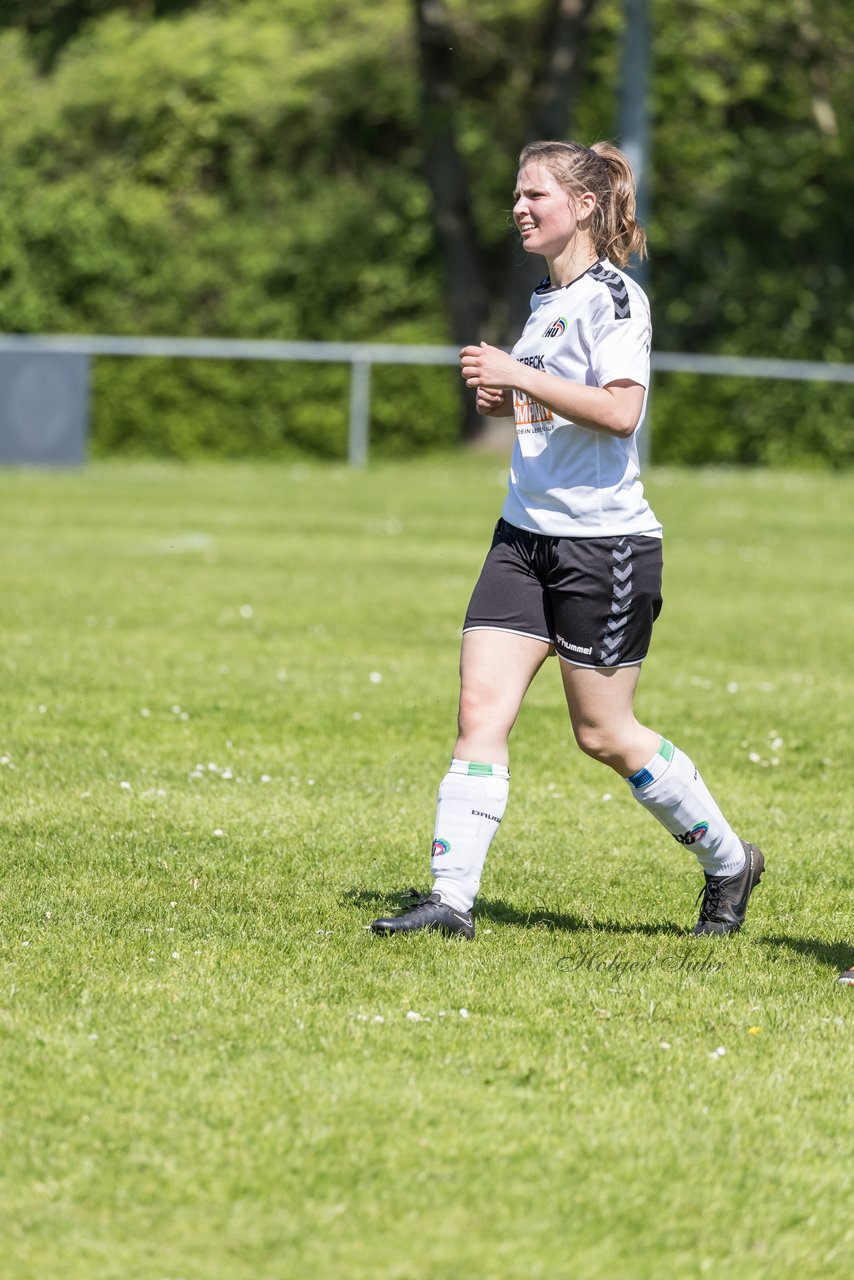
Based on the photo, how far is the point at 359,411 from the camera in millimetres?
28047

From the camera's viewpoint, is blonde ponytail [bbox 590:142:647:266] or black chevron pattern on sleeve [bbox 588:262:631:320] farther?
blonde ponytail [bbox 590:142:647:266]

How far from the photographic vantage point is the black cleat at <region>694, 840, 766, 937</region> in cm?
571

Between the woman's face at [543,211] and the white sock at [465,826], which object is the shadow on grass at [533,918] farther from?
the woman's face at [543,211]

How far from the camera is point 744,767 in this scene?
8.10 m

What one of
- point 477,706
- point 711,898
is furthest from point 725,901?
point 477,706

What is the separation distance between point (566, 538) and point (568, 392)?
0.41m

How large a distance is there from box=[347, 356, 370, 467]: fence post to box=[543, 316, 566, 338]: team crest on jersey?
73.7 ft

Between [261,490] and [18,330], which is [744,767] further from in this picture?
[18,330]

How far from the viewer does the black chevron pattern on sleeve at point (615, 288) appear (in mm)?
5270

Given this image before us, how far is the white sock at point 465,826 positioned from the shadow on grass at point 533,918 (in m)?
0.31

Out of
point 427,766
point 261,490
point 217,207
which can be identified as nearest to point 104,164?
point 217,207

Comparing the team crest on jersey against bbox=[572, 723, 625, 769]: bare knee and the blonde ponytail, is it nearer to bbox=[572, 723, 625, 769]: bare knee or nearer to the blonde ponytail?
the blonde ponytail

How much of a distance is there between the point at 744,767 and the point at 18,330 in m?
23.2

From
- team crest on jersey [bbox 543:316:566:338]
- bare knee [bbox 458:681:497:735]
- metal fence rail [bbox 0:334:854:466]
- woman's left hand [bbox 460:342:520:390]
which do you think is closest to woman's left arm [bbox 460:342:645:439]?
woman's left hand [bbox 460:342:520:390]
